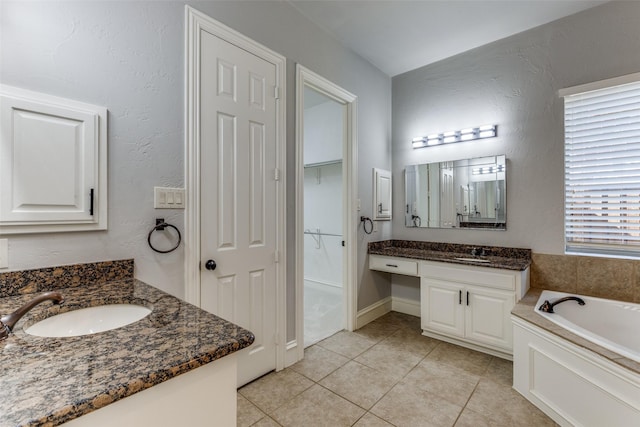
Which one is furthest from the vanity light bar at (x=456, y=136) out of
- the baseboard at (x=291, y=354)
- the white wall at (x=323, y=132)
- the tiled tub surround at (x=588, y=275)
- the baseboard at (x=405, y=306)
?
the baseboard at (x=291, y=354)

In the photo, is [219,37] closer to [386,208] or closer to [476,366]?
[386,208]

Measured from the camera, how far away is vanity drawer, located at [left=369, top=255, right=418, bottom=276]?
2.80 metres

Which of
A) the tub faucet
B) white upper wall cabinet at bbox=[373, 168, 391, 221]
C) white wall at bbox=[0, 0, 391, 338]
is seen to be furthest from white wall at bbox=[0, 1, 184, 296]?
the tub faucet

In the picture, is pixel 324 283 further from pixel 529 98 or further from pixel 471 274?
pixel 529 98

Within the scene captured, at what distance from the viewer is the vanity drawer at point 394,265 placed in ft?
9.19

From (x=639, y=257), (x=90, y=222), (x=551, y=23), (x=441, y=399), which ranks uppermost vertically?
(x=551, y=23)

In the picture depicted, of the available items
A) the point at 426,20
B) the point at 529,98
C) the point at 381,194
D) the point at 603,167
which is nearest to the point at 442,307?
the point at 381,194

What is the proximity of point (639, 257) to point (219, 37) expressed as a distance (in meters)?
3.37

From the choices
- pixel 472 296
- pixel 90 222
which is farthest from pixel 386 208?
pixel 90 222

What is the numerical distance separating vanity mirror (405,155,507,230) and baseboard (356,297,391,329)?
3.11 ft

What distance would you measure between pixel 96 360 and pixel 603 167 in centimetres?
327

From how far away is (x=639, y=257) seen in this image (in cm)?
217

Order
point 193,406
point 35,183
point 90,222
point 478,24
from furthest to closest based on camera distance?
1. point 478,24
2. point 90,222
3. point 35,183
4. point 193,406

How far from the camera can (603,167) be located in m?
2.28
